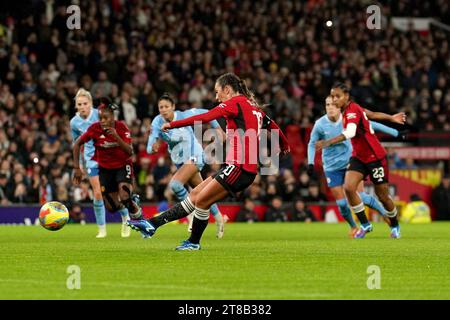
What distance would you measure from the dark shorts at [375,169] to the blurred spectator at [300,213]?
33.7ft

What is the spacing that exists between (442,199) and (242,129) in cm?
1732

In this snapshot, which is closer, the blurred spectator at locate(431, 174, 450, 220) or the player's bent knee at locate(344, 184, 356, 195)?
the player's bent knee at locate(344, 184, 356, 195)

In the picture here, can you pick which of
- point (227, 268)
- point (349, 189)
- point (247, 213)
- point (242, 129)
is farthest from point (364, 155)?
A: point (247, 213)

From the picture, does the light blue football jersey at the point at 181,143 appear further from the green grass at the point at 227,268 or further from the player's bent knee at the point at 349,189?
the player's bent knee at the point at 349,189

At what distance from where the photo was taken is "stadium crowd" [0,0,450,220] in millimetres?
27734

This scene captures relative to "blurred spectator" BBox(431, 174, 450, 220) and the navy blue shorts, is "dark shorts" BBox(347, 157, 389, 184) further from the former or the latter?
"blurred spectator" BBox(431, 174, 450, 220)

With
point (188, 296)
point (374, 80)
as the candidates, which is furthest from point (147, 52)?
point (188, 296)

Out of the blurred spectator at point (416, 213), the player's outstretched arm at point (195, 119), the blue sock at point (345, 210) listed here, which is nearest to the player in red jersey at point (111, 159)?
the blue sock at point (345, 210)

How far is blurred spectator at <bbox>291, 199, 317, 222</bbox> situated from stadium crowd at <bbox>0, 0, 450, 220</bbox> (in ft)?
0.52

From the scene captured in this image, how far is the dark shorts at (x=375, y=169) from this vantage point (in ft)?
60.1

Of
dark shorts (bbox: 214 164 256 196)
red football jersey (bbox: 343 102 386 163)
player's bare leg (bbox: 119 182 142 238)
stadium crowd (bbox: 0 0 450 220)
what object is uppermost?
stadium crowd (bbox: 0 0 450 220)

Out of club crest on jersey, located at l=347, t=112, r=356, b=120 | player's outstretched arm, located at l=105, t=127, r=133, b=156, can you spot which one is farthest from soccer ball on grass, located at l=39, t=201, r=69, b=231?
club crest on jersey, located at l=347, t=112, r=356, b=120

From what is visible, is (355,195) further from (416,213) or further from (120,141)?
(416,213)
